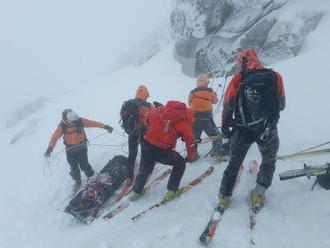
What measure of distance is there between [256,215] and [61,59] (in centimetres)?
5492

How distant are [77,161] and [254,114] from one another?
5932mm

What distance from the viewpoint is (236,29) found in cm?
1578

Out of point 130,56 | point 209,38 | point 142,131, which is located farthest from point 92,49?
point 142,131

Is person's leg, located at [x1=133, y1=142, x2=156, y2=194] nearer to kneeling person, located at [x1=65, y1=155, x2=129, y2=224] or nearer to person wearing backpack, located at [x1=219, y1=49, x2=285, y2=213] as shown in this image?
kneeling person, located at [x1=65, y1=155, x2=129, y2=224]

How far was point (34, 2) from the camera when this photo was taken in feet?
274

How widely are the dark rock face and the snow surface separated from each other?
1.26 meters

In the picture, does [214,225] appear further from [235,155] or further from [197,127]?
[197,127]

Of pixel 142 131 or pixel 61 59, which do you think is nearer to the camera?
pixel 142 131

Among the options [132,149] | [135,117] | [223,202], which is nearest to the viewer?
[223,202]

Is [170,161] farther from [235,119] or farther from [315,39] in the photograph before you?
[315,39]

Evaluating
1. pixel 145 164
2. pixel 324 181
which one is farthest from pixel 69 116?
pixel 324 181

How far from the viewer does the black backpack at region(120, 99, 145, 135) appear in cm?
866

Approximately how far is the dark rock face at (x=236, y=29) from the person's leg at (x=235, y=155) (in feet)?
30.3

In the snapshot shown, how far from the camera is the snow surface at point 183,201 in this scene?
21.0ft
